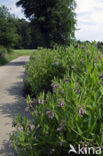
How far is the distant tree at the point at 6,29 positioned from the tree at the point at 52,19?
399 cm

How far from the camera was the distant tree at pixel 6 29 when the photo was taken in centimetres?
3247

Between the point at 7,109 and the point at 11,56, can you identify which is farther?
the point at 11,56

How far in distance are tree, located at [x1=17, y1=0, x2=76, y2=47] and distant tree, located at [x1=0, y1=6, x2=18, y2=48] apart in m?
3.99

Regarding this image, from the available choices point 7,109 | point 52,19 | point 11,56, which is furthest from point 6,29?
point 7,109

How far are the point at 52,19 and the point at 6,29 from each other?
824cm

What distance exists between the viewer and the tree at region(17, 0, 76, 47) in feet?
97.3

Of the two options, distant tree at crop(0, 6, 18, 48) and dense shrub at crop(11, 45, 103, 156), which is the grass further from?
dense shrub at crop(11, 45, 103, 156)

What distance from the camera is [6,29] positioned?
109 feet

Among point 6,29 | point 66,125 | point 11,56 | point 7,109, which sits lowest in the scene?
point 7,109

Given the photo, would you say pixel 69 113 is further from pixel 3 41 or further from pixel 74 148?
pixel 3 41

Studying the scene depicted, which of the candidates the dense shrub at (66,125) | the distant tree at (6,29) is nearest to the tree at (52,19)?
the distant tree at (6,29)

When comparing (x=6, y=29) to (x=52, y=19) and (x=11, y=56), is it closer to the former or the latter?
(x=52, y=19)

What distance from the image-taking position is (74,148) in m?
2.40

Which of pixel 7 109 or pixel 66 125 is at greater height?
pixel 66 125
